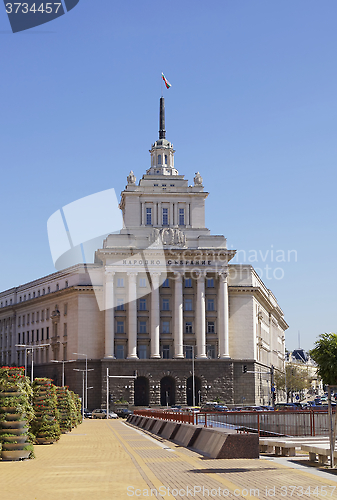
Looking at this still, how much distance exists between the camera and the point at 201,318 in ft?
393

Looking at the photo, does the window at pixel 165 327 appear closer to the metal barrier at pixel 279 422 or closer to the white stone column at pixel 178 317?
the white stone column at pixel 178 317

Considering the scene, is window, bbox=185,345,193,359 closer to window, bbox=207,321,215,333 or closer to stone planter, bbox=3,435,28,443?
window, bbox=207,321,215,333

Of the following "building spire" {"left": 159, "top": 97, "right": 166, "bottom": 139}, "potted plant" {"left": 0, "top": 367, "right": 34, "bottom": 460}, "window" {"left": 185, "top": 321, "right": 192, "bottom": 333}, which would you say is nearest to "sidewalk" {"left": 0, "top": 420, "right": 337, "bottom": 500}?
"potted plant" {"left": 0, "top": 367, "right": 34, "bottom": 460}

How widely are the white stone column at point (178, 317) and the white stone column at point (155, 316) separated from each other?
3.08 metres

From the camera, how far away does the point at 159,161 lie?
135 m

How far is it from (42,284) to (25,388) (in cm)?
11427

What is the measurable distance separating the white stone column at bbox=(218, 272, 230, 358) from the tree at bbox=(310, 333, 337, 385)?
317ft

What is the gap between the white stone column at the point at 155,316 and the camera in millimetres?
117750

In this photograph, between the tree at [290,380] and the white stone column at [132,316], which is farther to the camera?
the tree at [290,380]

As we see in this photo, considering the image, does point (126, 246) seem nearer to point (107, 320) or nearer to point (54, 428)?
point (107, 320)

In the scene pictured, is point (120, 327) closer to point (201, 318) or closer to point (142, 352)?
point (142, 352)

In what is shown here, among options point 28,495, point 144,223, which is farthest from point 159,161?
point 28,495

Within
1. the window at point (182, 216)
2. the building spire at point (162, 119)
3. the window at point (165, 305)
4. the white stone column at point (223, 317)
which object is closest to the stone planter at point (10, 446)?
the white stone column at point (223, 317)

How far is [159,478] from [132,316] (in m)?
97.9
